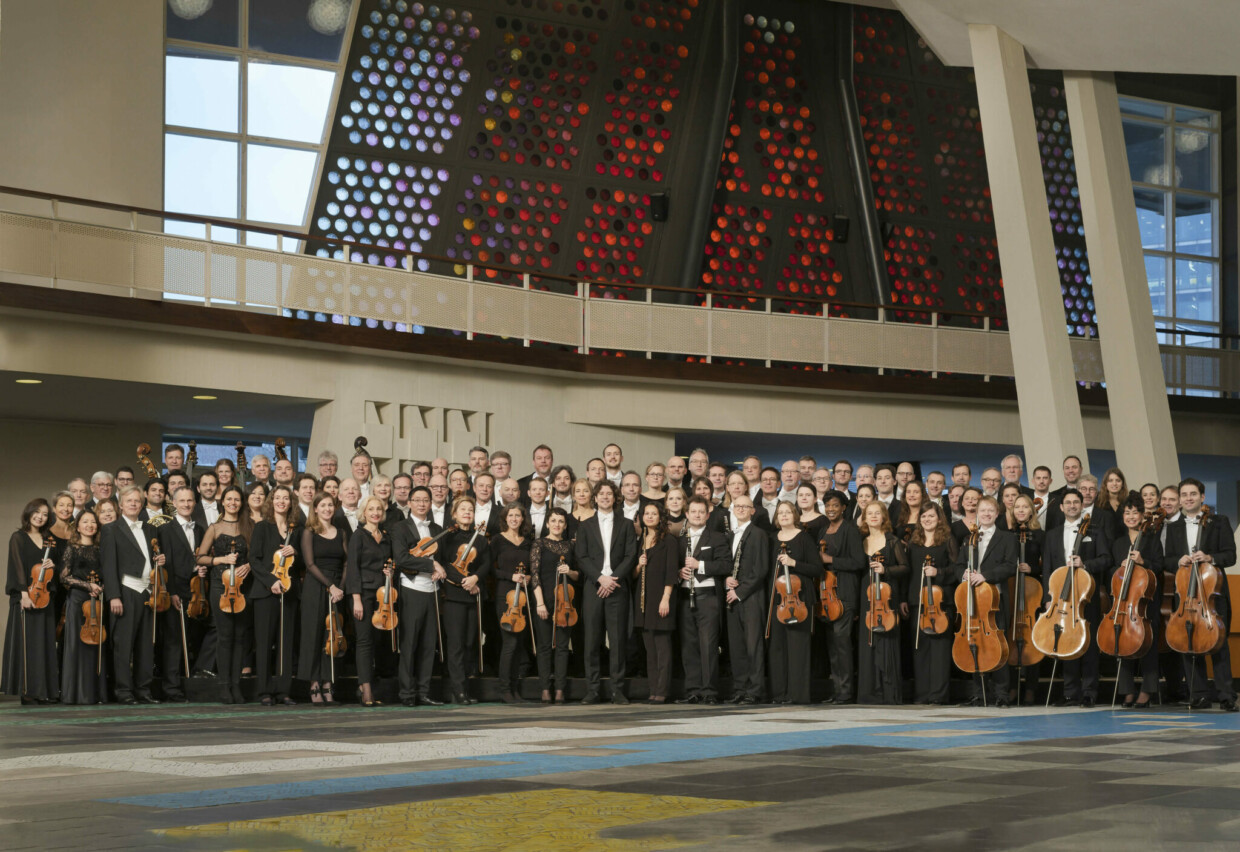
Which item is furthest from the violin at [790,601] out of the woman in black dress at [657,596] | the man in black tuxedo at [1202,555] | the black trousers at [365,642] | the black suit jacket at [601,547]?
the black trousers at [365,642]

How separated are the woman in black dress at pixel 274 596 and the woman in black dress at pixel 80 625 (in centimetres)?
95

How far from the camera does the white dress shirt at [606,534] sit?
28.9 ft

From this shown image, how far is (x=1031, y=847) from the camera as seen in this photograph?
3.30m

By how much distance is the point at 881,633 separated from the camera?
867 cm

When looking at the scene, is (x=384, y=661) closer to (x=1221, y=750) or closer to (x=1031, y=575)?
(x=1031, y=575)

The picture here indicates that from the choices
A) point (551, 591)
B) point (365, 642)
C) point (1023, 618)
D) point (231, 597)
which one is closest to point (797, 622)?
point (1023, 618)

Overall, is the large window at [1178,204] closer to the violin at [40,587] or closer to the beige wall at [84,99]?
the beige wall at [84,99]

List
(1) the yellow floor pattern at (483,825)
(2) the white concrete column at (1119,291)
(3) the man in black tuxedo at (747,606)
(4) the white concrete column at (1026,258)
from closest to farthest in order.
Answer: (1) the yellow floor pattern at (483,825) < (3) the man in black tuxedo at (747,606) < (4) the white concrete column at (1026,258) < (2) the white concrete column at (1119,291)

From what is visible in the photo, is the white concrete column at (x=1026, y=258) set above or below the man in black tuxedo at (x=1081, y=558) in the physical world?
above

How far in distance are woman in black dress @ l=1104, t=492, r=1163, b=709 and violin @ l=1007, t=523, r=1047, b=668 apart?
1.50 ft

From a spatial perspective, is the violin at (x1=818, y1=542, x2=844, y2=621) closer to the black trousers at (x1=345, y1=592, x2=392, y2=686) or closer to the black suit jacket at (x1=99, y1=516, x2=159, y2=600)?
the black trousers at (x1=345, y1=592, x2=392, y2=686)

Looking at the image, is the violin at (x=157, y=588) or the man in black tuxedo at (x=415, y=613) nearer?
the man in black tuxedo at (x=415, y=613)

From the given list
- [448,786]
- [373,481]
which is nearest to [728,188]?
[373,481]

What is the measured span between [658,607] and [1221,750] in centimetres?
388
